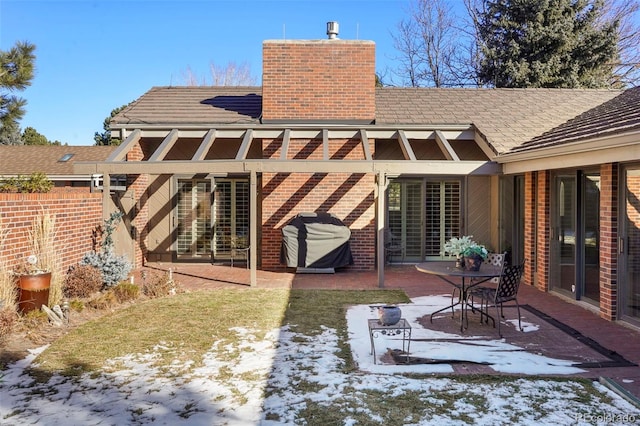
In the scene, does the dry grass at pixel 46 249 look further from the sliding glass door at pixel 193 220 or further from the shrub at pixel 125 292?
the sliding glass door at pixel 193 220

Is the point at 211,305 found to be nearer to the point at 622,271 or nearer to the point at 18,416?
the point at 18,416

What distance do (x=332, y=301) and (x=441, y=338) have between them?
8.34 feet

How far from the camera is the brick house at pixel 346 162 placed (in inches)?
357

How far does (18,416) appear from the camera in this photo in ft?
12.3

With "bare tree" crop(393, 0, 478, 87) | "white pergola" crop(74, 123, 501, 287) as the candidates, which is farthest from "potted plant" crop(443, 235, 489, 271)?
"bare tree" crop(393, 0, 478, 87)

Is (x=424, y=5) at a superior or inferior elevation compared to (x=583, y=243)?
superior

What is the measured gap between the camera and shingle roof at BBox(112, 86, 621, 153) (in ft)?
37.3

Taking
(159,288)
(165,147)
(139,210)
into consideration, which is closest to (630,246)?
(159,288)

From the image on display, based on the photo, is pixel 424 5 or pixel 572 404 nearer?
pixel 572 404

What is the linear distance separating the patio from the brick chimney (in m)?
3.97

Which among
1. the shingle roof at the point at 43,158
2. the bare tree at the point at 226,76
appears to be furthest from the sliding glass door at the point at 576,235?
the bare tree at the point at 226,76

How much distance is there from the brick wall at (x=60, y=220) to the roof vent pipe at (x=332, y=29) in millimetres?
6886

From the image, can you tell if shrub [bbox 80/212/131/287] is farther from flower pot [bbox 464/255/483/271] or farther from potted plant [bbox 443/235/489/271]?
flower pot [bbox 464/255/483/271]

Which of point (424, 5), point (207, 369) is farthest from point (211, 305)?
point (424, 5)
